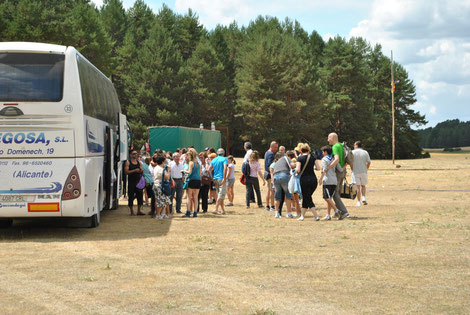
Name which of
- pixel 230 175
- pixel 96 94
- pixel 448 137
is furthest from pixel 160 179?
pixel 448 137

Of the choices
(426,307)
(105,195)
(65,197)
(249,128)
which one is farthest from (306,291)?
(249,128)

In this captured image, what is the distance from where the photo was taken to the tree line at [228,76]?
54938mm

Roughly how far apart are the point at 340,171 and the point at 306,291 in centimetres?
844

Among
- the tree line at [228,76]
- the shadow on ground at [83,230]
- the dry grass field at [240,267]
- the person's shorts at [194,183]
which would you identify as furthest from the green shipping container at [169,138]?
the dry grass field at [240,267]

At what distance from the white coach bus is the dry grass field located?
789mm

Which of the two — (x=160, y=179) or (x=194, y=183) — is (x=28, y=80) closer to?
(x=160, y=179)

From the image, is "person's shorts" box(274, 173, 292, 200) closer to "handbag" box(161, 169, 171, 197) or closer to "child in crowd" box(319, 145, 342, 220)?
"child in crowd" box(319, 145, 342, 220)

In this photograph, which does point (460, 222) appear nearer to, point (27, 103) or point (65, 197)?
point (65, 197)

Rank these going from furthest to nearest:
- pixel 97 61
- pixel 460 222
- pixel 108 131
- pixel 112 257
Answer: pixel 97 61, pixel 108 131, pixel 460 222, pixel 112 257

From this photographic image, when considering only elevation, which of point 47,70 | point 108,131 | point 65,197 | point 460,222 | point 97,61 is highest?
point 97,61

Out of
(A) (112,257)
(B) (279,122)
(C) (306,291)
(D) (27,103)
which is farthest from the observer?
(B) (279,122)

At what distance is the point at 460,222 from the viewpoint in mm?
14633

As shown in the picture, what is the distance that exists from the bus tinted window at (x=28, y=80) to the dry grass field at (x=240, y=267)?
2795mm

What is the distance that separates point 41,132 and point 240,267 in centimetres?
546
